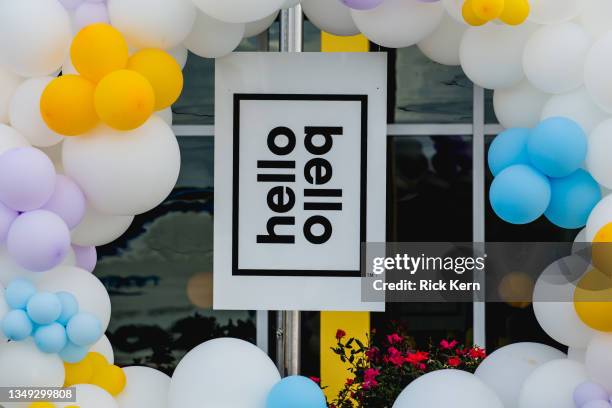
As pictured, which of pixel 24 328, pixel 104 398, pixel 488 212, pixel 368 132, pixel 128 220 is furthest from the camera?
pixel 488 212

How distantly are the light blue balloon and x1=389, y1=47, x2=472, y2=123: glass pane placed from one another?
1824 millimetres

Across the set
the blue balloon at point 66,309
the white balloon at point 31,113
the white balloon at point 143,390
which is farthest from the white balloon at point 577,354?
the white balloon at point 31,113

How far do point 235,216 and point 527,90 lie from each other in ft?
4.13

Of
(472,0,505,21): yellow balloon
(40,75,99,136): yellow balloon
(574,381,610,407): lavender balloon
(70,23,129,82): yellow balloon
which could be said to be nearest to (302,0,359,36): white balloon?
(472,0,505,21): yellow balloon

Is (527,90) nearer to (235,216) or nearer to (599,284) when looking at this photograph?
(599,284)

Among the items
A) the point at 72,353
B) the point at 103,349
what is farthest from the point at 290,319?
the point at 72,353

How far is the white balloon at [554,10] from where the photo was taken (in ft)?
11.1

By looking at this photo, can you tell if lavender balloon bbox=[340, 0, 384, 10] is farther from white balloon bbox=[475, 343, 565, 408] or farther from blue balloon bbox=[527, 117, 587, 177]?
white balloon bbox=[475, 343, 565, 408]

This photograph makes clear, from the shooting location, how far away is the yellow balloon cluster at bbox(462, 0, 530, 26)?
10.8 ft

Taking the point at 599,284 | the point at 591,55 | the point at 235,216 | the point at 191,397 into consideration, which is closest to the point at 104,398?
the point at 191,397

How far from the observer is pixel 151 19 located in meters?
3.37

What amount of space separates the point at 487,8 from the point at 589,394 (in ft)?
4.17

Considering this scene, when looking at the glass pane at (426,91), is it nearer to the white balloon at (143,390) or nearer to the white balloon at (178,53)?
the white balloon at (178,53)

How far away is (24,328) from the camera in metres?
3.27
